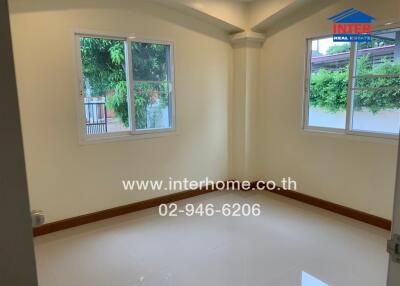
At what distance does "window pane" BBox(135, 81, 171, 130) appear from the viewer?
3.69 metres

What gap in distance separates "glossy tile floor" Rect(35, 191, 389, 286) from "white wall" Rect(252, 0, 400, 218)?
38 centimetres

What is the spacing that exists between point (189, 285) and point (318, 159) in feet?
7.84

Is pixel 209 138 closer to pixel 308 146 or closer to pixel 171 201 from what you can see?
pixel 171 201

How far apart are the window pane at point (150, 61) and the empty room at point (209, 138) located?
0.7 inches

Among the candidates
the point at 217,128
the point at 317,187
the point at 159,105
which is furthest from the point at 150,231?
the point at 317,187

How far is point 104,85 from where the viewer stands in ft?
11.2

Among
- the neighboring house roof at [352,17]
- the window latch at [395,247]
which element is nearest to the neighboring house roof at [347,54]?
the neighboring house roof at [352,17]

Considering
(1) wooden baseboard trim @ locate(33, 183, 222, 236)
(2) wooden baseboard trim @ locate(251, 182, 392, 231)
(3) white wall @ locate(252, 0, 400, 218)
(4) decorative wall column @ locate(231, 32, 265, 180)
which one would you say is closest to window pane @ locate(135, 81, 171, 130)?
(1) wooden baseboard trim @ locate(33, 183, 222, 236)

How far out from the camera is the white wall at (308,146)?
10.5 ft

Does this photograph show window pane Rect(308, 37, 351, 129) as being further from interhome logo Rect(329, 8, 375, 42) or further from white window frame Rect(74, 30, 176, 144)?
white window frame Rect(74, 30, 176, 144)

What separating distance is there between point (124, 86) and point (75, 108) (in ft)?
2.11

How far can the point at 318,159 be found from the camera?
3838mm

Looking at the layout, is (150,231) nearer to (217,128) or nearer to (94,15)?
(217,128)

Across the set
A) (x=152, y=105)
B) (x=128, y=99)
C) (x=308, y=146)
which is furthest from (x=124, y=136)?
(x=308, y=146)
